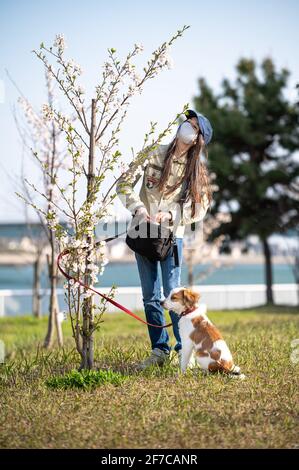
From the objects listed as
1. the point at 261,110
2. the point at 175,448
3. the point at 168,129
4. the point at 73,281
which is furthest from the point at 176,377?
the point at 261,110

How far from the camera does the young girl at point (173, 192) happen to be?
15.1 ft

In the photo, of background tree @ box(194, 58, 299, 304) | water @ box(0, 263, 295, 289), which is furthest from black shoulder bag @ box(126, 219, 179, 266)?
water @ box(0, 263, 295, 289)

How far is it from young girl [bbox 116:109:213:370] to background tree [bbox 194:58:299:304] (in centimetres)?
1119

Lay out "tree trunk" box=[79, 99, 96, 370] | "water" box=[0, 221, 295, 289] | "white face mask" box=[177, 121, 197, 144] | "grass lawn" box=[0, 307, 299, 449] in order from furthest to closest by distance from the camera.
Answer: "water" box=[0, 221, 295, 289]
"white face mask" box=[177, 121, 197, 144]
"tree trunk" box=[79, 99, 96, 370]
"grass lawn" box=[0, 307, 299, 449]

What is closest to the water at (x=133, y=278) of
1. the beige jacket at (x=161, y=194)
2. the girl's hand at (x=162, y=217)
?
the beige jacket at (x=161, y=194)

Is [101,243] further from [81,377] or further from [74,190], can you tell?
[81,377]

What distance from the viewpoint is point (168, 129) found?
4273mm

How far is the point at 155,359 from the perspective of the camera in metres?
4.69

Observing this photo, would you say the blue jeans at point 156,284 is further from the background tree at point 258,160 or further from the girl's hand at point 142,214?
the background tree at point 258,160

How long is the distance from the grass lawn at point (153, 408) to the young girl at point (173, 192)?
1.74 ft

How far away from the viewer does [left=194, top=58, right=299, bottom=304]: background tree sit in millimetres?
15882

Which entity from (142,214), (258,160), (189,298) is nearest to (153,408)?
(189,298)

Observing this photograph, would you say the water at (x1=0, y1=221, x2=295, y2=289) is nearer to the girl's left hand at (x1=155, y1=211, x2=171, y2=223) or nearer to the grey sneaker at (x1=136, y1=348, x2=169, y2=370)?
the girl's left hand at (x1=155, y1=211, x2=171, y2=223)
